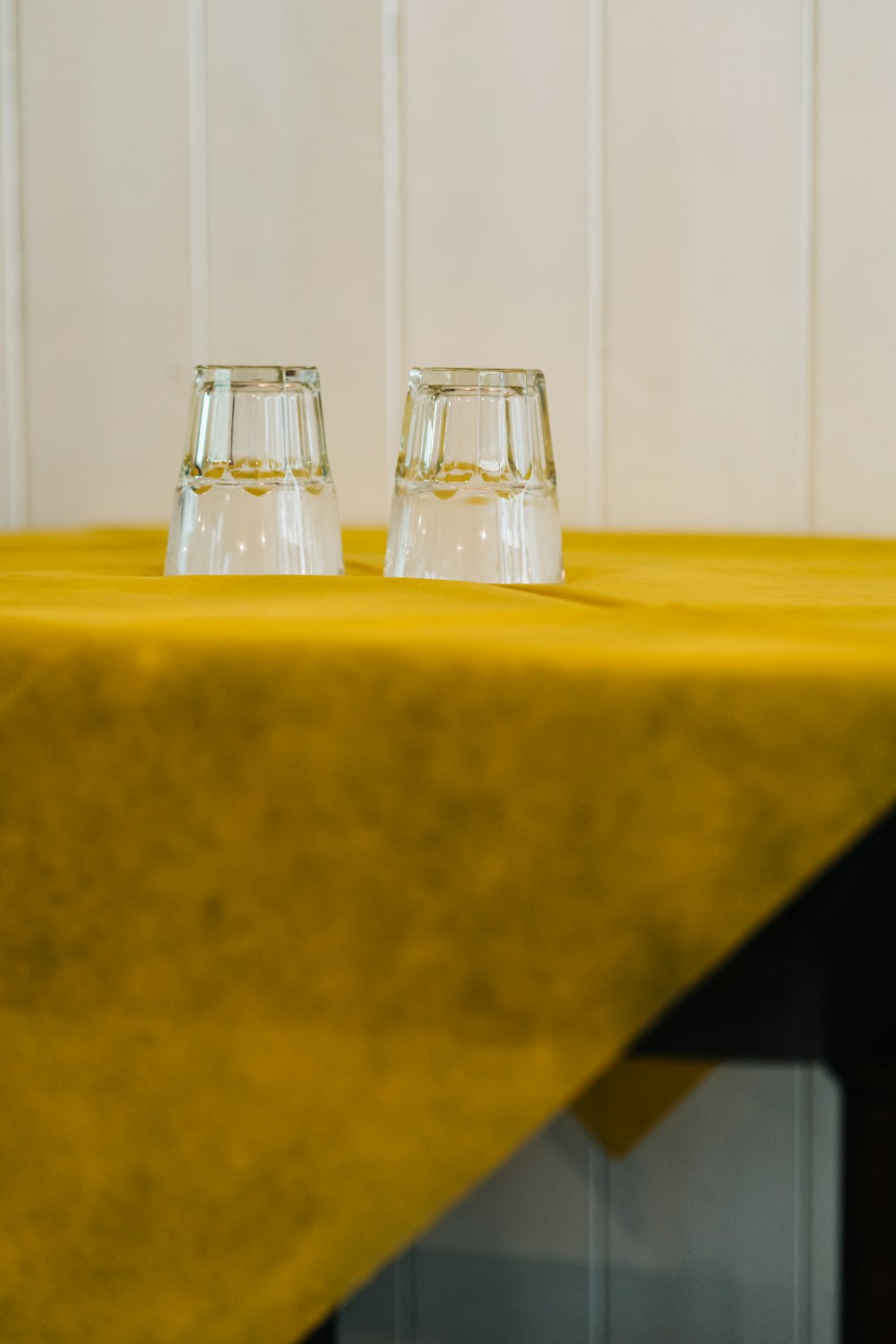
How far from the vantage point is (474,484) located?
1.78 ft

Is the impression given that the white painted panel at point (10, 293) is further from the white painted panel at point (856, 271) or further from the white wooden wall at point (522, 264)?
the white painted panel at point (856, 271)

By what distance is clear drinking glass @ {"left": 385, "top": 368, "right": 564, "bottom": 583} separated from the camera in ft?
1.79

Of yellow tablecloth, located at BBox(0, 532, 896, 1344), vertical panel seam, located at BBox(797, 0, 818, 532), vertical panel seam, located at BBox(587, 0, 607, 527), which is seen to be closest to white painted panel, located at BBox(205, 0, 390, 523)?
vertical panel seam, located at BBox(587, 0, 607, 527)

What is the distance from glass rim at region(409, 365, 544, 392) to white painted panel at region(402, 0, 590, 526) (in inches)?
19.0

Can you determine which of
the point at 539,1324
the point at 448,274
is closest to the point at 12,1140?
the point at 539,1324

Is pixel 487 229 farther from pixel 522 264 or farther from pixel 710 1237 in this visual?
pixel 710 1237

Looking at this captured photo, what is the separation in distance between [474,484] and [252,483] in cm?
9

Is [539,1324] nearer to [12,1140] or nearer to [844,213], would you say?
[12,1140]

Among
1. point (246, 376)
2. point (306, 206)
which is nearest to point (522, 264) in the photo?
point (306, 206)

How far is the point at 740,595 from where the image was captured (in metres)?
0.51

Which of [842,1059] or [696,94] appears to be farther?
[696,94]

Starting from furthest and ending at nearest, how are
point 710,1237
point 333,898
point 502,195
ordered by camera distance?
point 502,195, point 710,1237, point 333,898

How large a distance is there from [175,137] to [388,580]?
26.8 inches

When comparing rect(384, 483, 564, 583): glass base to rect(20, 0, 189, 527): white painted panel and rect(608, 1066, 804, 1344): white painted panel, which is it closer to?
rect(608, 1066, 804, 1344): white painted panel
